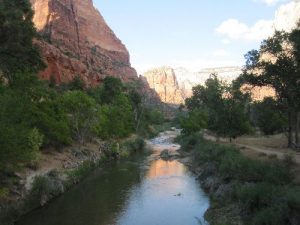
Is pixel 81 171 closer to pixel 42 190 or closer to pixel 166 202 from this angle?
pixel 42 190

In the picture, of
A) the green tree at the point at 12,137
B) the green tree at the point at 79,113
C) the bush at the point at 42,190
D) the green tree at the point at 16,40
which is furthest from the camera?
the green tree at the point at 79,113

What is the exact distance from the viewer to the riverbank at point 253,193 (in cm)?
2212

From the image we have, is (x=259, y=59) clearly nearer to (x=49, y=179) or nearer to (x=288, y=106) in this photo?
(x=288, y=106)

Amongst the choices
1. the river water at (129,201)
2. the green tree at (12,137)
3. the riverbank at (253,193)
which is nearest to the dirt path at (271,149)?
the riverbank at (253,193)

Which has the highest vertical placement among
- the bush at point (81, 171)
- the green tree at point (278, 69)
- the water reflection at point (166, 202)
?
the green tree at point (278, 69)

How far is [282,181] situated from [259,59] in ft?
61.8

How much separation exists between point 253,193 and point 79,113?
34.0 meters

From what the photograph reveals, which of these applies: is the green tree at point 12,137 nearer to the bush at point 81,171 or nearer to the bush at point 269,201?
the bush at point 81,171

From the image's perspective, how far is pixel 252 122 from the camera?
289 feet

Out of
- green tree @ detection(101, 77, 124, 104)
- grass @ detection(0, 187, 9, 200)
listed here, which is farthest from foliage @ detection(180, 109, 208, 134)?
grass @ detection(0, 187, 9, 200)

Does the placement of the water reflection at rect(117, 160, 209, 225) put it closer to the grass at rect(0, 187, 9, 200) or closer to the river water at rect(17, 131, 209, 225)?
the river water at rect(17, 131, 209, 225)

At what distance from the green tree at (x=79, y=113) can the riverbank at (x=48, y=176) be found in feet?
7.42

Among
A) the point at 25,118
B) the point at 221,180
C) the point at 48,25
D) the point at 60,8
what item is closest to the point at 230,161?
the point at 221,180

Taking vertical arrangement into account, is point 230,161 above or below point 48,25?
below
